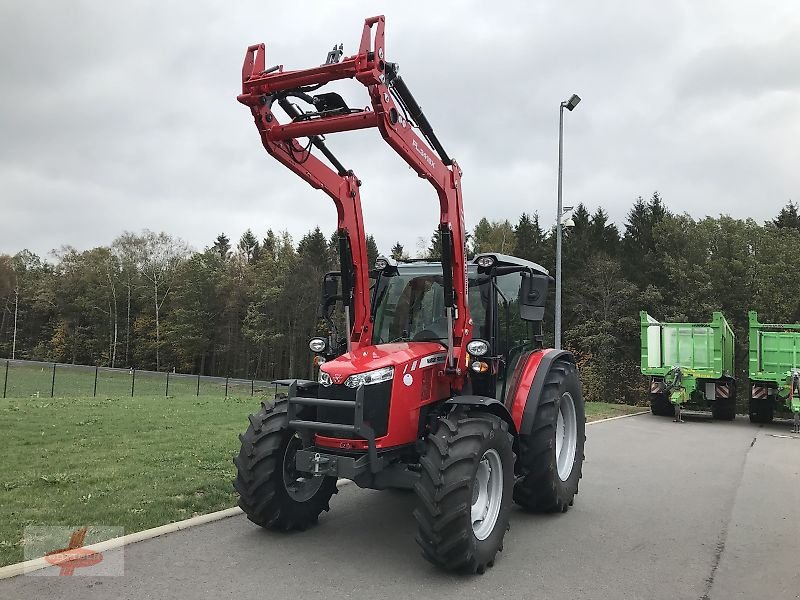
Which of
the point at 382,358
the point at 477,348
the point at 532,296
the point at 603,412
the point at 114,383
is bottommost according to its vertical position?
the point at 114,383

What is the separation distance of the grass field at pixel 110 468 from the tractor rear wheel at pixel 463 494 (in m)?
2.73

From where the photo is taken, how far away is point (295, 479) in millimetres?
5641

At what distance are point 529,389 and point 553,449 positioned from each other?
63 centimetres

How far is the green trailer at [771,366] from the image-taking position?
55.1 ft

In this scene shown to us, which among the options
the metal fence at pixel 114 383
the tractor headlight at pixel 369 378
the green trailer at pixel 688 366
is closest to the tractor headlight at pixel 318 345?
the tractor headlight at pixel 369 378

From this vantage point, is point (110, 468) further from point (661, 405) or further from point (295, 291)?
point (295, 291)

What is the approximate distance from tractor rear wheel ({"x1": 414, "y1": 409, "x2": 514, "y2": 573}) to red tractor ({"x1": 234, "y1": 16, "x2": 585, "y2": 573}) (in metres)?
0.01

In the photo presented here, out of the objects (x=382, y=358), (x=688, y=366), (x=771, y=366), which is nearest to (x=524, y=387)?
(x=382, y=358)

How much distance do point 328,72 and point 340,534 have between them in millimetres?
3967

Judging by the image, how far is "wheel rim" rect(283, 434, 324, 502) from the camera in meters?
5.50

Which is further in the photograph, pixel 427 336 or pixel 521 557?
pixel 427 336

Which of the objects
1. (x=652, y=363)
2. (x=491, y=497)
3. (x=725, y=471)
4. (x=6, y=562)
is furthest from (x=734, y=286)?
(x=6, y=562)

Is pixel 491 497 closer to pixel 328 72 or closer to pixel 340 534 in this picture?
pixel 340 534

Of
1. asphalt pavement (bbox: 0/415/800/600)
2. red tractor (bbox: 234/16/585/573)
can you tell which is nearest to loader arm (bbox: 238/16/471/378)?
red tractor (bbox: 234/16/585/573)
